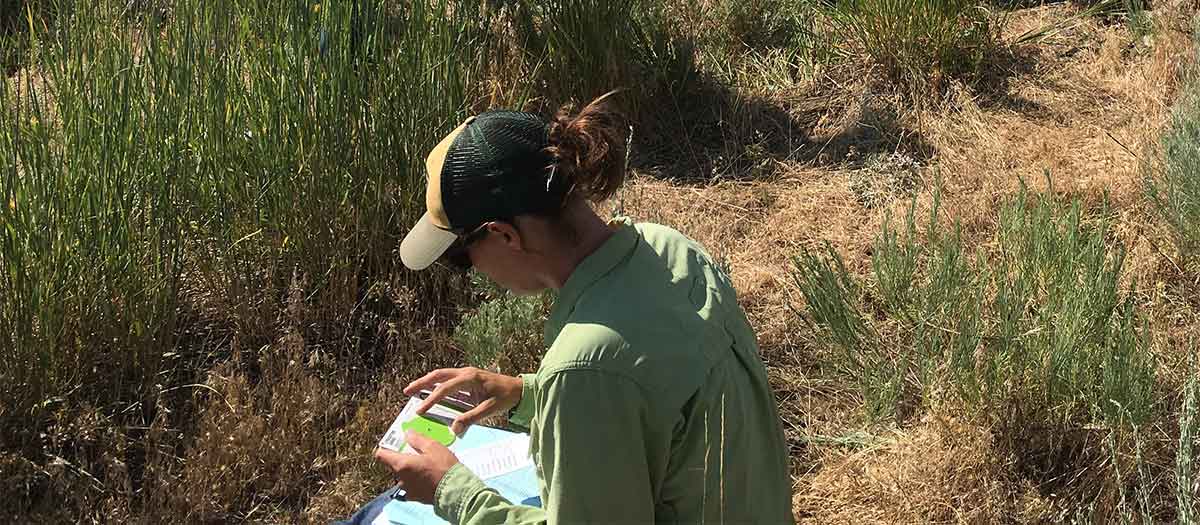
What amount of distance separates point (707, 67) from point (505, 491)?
2.83 metres

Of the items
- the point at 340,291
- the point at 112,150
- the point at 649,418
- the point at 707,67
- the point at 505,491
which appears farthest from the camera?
the point at 707,67

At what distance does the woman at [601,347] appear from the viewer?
1.64 metres

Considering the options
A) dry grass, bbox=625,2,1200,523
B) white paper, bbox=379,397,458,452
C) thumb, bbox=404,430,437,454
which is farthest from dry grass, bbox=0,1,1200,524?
thumb, bbox=404,430,437,454

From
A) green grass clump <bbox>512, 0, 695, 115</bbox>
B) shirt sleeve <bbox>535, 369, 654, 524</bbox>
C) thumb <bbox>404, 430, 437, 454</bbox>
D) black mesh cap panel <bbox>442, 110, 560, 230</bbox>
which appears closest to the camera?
shirt sleeve <bbox>535, 369, 654, 524</bbox>

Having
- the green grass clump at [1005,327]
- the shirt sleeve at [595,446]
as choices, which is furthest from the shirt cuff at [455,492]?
the green grass clump at [1005,327]

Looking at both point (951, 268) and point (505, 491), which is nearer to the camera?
point (505, 491)

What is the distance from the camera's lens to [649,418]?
1.67 m

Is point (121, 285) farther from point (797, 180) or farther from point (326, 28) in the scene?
point (797, 180)

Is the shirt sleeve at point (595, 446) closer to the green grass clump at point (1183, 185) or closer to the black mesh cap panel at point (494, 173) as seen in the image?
the black mesh cap panel at point (494, 173)

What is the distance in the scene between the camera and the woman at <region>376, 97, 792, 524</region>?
164 centimetres

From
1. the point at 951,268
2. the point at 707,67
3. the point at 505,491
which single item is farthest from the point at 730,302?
the point at 707,67

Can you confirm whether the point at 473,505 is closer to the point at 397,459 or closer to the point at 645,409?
the point at 397,459

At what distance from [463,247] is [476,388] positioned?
43 centimetres

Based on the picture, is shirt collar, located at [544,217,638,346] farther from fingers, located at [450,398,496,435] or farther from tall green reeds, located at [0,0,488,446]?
tall green reeds, located at [0,0,488,446]
